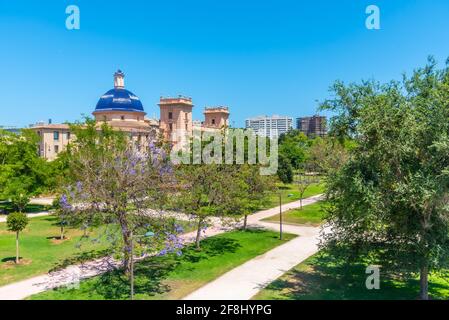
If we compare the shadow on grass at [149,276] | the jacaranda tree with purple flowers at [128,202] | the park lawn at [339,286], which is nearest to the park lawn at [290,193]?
the shadow on grass at [149,276]

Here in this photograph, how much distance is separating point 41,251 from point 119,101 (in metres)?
64.7

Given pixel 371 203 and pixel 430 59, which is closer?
pixel 371 203

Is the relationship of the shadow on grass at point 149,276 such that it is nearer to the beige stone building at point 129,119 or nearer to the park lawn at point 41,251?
the park lawn at point 41,251

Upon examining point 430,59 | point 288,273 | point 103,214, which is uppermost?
point 430,59

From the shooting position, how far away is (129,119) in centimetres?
8181

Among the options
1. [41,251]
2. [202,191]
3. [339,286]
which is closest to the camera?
[339,286]

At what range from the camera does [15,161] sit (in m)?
34.1

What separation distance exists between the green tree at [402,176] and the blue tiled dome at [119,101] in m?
73.6

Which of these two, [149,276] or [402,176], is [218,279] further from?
[402,176]

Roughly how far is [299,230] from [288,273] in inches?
440

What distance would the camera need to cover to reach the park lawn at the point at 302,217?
32.3 meters

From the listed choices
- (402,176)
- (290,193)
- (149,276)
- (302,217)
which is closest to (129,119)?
(290,193)
